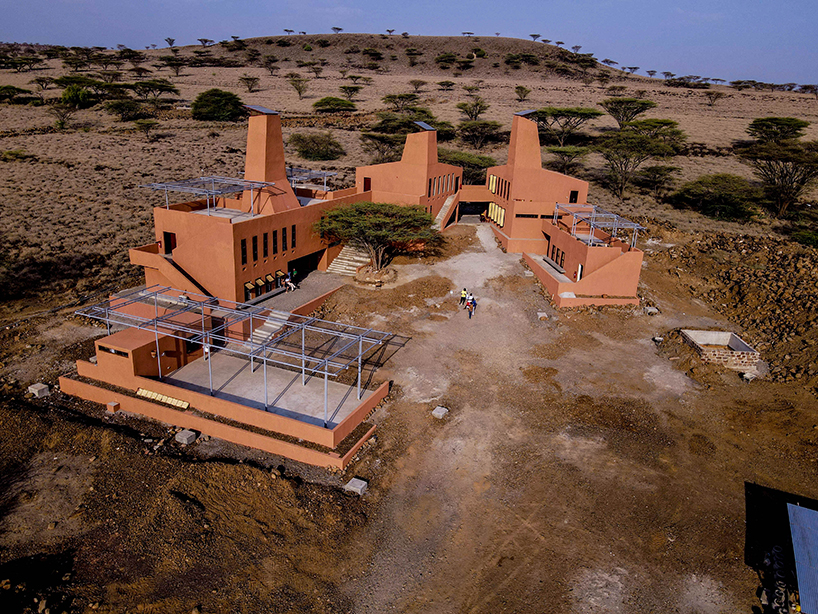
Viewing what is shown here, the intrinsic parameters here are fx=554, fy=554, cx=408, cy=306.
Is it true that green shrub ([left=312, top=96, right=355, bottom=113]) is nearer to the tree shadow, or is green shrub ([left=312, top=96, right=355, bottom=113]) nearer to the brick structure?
the brick structure

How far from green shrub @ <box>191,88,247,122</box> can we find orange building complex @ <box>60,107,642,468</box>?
41581 millimetres

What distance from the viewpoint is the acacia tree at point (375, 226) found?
29516mm

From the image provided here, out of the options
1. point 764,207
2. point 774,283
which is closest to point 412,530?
point 774,283

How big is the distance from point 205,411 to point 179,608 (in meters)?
8.09

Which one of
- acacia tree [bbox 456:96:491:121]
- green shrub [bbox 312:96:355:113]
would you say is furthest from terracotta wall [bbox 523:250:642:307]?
green shrub [bbox 312:96:355:113]

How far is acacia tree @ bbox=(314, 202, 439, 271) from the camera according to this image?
29.5 m

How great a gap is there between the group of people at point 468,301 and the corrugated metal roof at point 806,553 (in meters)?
15.9

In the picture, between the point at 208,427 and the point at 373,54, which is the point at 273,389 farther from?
the point at 373,54

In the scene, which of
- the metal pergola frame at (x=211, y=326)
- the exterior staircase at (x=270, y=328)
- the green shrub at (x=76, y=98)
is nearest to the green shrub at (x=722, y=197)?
the metal pergola frame at (x=211, y=326)

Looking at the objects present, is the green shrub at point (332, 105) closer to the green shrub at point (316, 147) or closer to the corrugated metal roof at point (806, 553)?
the green shrub at point (316, 147)

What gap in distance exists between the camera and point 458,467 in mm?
17516

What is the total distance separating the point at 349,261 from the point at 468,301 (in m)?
8.81

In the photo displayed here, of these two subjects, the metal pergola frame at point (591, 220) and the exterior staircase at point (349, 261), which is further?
the exterior staircase at point (349, 261)

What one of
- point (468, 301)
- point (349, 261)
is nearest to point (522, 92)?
point (349, 261)
